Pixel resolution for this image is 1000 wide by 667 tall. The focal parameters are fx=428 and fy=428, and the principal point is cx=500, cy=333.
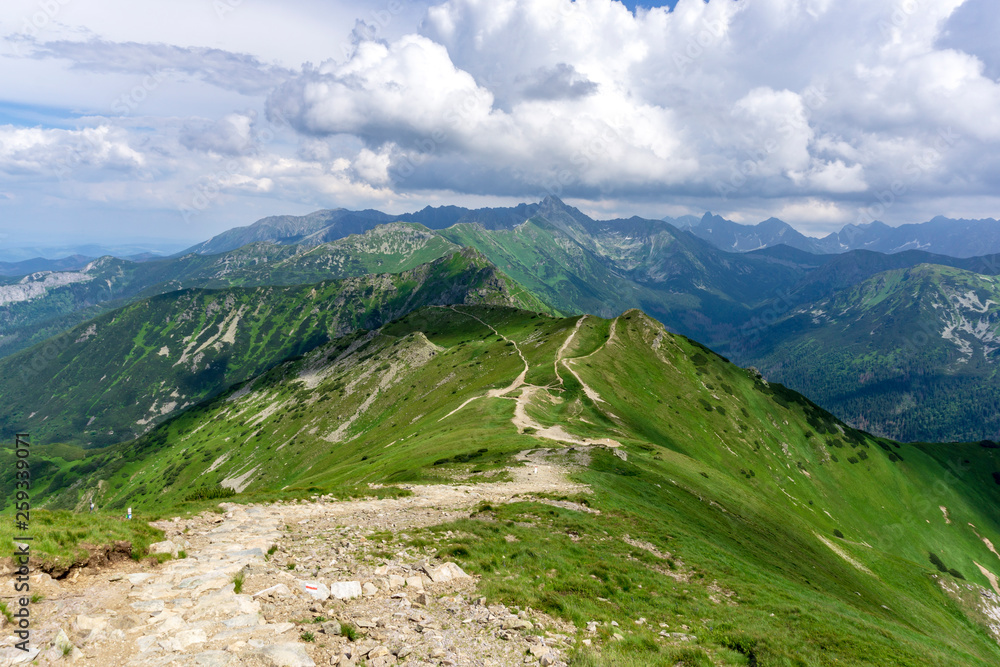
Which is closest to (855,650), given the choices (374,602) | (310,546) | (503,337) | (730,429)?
(374,602)

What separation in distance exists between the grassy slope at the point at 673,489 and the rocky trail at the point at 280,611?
341cm

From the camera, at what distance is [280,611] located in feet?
57.3

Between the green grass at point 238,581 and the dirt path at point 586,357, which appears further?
the dirt path at point 586,357

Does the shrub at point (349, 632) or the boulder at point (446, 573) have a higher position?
the shrub at point (349, 632)

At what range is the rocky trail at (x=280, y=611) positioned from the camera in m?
14.5

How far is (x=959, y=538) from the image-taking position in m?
136

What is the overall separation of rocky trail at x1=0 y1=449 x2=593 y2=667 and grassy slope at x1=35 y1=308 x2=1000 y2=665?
134 inches

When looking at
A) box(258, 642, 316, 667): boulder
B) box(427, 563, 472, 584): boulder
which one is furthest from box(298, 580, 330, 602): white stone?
box(427, 563, 472, 584): boulder

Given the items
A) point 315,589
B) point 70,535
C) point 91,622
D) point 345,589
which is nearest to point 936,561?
point 345,589

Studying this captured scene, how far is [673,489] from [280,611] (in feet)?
177

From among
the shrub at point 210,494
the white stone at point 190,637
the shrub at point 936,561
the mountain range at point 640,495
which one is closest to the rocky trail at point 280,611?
the white stone at point 190,637

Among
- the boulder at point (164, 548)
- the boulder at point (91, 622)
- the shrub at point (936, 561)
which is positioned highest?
the boulder at point (91, 622)

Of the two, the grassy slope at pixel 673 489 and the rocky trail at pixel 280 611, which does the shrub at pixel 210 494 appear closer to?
the grassy slope at pixel 673 489

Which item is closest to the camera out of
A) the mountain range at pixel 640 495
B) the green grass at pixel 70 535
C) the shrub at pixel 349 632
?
the shrub at pixel 349 632
